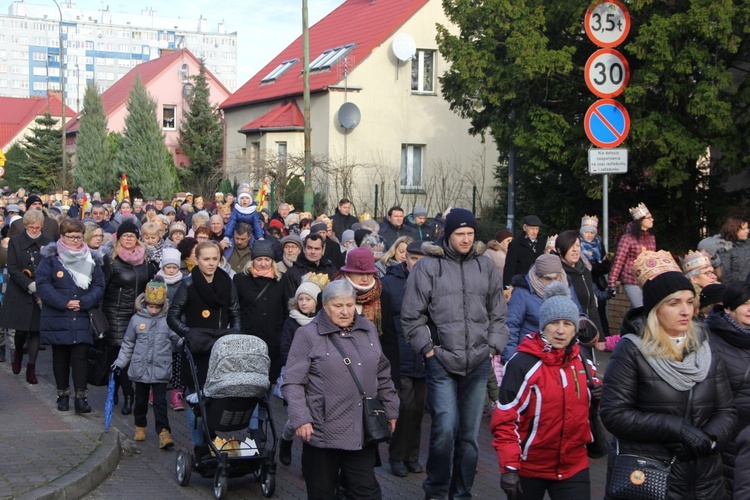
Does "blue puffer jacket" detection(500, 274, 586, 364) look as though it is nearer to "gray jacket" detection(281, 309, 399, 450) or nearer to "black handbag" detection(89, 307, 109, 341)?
"gray jacket" detection(281, 309, 399, 450)

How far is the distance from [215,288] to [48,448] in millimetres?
1958

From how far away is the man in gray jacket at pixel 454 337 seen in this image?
278 inches

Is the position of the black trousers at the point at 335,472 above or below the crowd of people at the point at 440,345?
below

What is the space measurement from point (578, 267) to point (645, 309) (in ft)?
13.8

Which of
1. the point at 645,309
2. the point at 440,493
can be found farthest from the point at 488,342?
the point at 645,309

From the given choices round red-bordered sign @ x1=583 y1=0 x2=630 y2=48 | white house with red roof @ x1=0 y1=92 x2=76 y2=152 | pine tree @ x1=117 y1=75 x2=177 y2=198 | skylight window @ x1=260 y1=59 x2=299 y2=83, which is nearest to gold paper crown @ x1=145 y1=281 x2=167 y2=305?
round red-bordered sign @ x1=583 y1=0 x2=630 y2=48

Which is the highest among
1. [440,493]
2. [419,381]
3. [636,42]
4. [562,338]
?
[636,42]

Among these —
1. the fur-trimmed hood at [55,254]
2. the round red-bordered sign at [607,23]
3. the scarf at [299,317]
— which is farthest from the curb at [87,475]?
the round red-bordered sign at [607,23]

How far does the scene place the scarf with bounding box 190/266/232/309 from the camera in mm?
8711

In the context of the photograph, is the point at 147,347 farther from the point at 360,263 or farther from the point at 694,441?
the point at 694,441

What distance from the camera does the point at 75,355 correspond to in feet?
34.0

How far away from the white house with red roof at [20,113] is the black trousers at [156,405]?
85.0 meters

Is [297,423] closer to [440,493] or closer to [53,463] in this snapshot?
[440,493]

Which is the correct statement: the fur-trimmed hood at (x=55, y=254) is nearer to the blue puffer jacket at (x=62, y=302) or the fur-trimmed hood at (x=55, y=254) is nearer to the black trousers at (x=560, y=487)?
the blue puffer jacket at (x=62, y=302)
